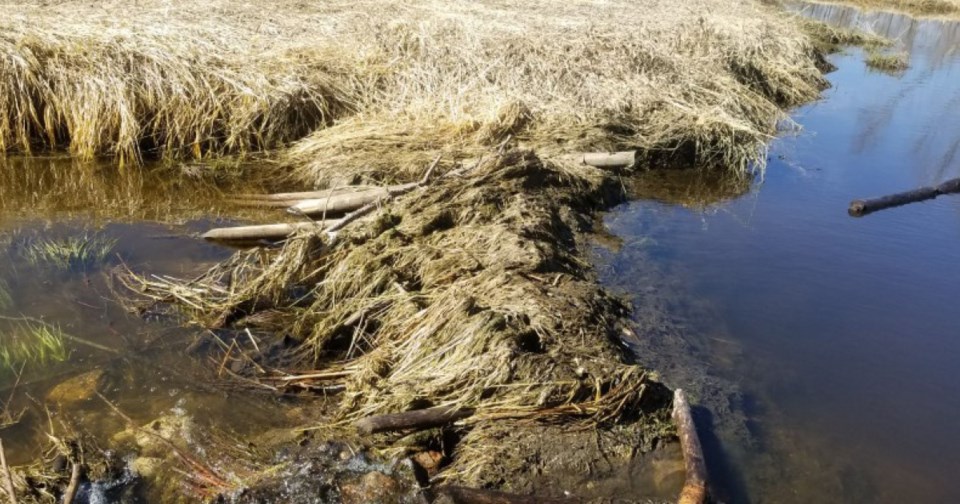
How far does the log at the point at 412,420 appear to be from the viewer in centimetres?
450

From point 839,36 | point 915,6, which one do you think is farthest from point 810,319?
point 915,6

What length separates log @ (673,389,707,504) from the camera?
4.12 meters

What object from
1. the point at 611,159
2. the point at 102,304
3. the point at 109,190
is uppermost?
the point at 611,159

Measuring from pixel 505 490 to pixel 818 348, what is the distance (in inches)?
130

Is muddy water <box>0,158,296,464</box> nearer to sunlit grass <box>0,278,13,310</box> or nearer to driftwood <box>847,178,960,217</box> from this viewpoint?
sunlit grass <box>0,278,13,310</box>

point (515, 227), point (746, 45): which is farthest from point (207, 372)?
point (746, 45)

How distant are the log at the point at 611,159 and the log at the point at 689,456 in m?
4.69

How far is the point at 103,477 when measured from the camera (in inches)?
171

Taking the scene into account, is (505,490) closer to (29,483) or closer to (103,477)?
(103,477)

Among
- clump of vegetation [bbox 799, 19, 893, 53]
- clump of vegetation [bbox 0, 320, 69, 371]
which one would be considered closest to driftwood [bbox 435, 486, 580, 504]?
clump of vegetation [bbox 0, 320, 69, 371]

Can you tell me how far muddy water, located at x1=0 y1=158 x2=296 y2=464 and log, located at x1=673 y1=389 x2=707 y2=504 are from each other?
2.53 meters

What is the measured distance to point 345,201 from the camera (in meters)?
7.72

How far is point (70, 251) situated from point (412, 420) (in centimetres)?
427

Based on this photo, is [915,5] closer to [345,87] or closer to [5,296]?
[345,87]
